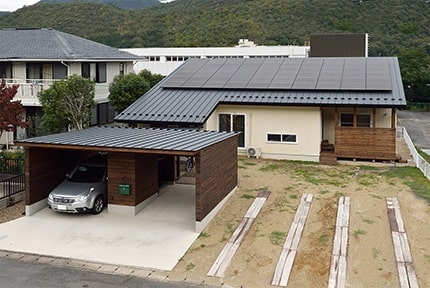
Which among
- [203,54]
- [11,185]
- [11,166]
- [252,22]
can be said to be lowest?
[11,185]

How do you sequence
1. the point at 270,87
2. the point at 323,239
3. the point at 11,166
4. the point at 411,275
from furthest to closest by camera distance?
the point at 270,87 → the point at 11,166 → the point at 323,239 → the point at 411,275

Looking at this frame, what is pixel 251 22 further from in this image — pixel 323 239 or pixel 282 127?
pixel 323 239

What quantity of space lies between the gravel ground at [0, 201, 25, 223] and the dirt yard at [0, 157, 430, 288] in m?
0.03

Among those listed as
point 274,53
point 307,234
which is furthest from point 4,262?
point 274,53

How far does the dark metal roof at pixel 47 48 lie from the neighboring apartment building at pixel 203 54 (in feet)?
69.0

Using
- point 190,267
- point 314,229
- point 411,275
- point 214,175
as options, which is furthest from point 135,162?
point 411,275

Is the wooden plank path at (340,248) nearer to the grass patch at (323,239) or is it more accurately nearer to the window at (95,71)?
the grass patch at (323,239)

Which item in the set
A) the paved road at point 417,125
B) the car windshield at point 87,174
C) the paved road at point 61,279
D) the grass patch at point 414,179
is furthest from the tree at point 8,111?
the paved road at point 417,125

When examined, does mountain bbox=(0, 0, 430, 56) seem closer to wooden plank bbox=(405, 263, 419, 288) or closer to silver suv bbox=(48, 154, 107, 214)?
silver suv bbox=(48, 154, 107, 214)

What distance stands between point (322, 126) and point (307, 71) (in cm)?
314

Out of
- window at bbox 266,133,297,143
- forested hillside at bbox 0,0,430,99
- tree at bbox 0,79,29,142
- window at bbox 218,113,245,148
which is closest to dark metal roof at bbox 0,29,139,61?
tree at bbox 0,79,29,142

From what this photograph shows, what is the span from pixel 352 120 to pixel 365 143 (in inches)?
49.1

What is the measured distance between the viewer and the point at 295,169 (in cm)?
1786

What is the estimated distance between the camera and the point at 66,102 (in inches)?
710
